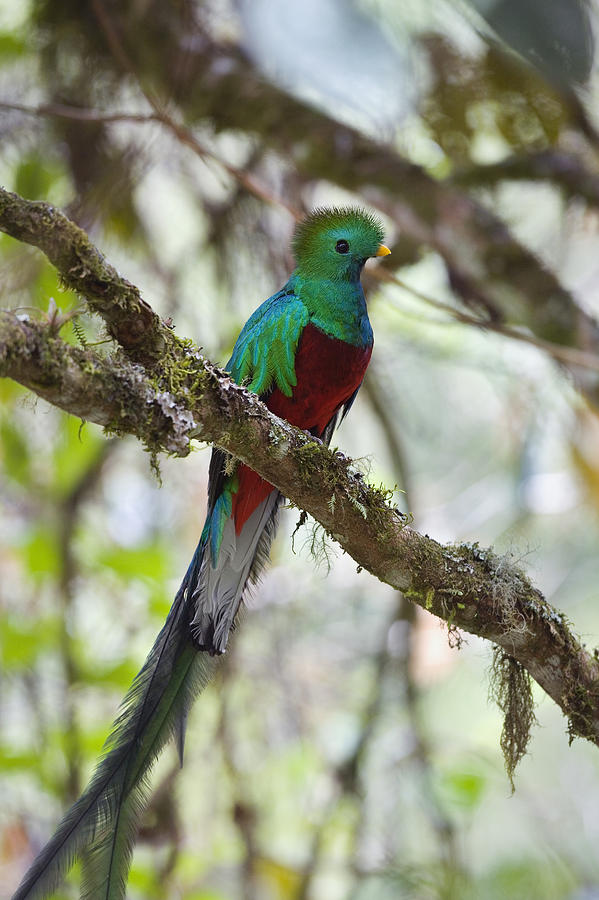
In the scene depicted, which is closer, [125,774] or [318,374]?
[125,774]

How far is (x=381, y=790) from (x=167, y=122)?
10.8 ft

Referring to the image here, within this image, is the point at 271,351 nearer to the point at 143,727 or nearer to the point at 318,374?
the point at 318,374

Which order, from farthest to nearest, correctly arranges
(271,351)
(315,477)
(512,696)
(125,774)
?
(271,351), (512,696), (125,774), (315,477)

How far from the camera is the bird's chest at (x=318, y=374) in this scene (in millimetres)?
2602

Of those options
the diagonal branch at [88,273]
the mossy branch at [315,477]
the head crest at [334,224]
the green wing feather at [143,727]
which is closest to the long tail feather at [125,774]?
the green wing feather at [143,727]

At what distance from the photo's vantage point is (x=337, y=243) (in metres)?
2.83

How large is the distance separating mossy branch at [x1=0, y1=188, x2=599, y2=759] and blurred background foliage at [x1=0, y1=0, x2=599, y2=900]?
990mm

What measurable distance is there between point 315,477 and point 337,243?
1.12 meters

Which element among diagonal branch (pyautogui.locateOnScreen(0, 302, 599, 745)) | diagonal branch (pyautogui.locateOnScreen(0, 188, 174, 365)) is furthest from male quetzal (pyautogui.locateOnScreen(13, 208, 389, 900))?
diagonal branch (pyautogui.locateOnScreen(0, 188, 174, 365))

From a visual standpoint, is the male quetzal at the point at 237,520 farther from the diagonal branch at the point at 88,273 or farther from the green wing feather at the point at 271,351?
the diagonal branch at the point at 88,273

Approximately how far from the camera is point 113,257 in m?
4.17

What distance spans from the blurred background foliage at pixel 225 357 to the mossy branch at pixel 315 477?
0.99 meters

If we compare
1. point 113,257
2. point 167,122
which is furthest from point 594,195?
point 113,257

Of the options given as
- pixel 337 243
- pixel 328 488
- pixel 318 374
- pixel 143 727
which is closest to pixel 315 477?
pixel 328 488
